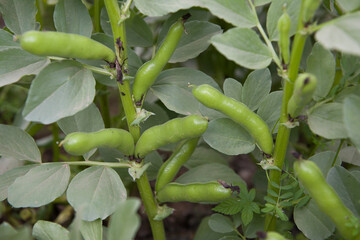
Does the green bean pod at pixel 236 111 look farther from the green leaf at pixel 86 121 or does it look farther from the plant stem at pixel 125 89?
the green leaf at pixel 86 121

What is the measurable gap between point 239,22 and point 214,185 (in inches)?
13.9

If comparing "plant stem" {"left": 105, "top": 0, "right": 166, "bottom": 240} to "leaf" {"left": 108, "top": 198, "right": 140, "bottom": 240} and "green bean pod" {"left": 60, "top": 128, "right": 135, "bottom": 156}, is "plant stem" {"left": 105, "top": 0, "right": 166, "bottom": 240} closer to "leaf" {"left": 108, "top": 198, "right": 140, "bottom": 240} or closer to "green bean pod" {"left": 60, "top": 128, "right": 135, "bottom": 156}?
"green bean pod" {"left": 60, "top": 128, "right": 135, "bottom": 156}

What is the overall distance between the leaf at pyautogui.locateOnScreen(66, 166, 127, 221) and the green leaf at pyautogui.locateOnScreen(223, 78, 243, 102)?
12.8 inches

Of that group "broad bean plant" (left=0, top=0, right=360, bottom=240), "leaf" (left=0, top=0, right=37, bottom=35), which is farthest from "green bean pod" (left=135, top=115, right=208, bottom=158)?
"leaf" (left=0, top=0, right=37, bottom=35)

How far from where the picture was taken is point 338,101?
800 millimetres

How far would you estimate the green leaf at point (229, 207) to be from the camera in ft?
2.93

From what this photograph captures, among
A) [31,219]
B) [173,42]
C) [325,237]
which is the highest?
[173,42]

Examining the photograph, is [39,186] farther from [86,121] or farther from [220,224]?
[220,224]

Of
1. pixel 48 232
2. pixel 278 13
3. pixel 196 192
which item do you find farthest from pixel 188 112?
pixel 48 232

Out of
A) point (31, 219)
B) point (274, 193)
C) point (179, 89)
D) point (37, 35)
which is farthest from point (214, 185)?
point (31, 219)

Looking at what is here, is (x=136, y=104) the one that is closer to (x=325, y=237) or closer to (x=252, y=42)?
(x=252, y=42)

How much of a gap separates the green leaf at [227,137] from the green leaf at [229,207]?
12cm

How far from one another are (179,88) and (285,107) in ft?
0.94

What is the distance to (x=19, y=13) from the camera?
0.90 m
